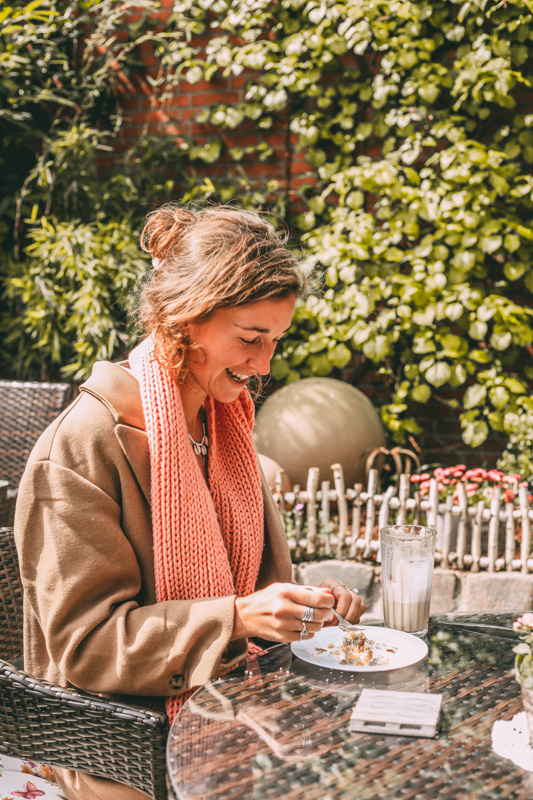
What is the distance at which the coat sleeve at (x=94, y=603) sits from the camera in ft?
4.13

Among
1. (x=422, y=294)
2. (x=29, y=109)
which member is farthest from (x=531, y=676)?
(x=29, y=109)

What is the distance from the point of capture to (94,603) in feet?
4.22

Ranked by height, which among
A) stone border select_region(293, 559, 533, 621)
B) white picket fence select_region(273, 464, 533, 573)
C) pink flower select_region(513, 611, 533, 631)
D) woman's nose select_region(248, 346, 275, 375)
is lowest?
stone border select_region(293, 559, 533, 621)

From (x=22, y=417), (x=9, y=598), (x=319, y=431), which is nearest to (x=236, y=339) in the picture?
(x=9, y=598)

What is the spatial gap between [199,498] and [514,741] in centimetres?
66

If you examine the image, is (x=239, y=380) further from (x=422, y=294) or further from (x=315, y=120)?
(x=315, y=120)

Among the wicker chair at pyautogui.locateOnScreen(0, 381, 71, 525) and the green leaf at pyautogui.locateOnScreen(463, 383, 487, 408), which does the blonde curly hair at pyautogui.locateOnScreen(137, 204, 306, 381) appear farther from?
the green leaf at pyautogui.locateOnScreen(463, 383, 487, 408)

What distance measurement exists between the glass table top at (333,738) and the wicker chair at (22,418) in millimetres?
1959

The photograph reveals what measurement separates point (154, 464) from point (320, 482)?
2.37m

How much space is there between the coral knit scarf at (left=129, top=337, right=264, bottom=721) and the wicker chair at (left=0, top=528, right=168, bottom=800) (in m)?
0.11

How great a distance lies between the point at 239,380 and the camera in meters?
1.60

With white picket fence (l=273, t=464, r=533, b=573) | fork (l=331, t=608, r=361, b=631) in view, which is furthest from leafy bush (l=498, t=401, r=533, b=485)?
fork (l=331, t=608, r=361, b=631)

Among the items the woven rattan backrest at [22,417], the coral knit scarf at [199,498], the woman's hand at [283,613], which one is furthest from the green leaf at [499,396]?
the woman's hand at [283,613]

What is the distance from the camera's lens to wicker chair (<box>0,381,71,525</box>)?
3117 millimetres
